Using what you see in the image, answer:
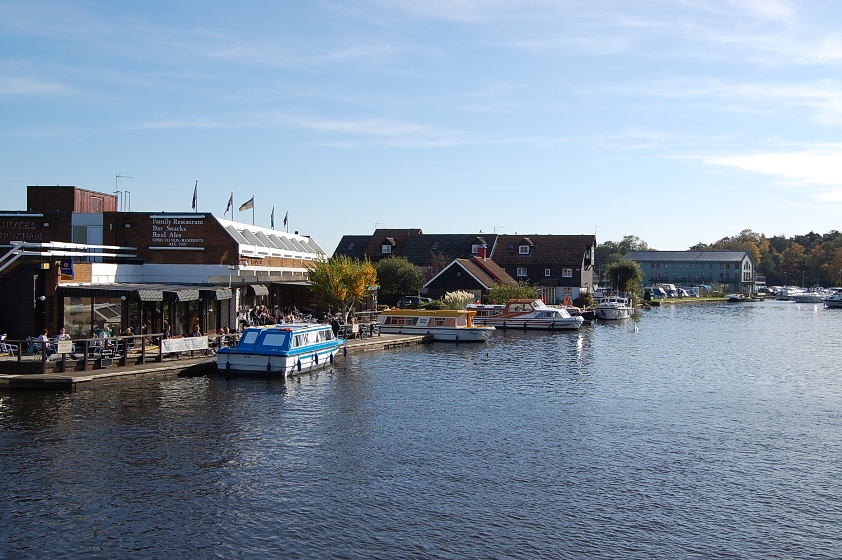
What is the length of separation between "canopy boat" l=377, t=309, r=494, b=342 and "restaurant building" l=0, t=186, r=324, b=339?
27.6ft

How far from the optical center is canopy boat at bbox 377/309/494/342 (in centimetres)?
6347

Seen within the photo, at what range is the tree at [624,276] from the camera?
118625 millimetres

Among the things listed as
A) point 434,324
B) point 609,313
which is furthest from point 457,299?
point 609,313

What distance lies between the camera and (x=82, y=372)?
117 ft

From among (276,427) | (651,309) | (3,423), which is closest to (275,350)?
(276,427)

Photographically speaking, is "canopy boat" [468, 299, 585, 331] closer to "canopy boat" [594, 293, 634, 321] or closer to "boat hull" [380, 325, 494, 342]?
"boat hull" [380, 325, 494, 342]

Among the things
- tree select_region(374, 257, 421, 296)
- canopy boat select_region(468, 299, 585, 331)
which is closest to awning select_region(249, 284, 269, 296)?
canopy boat select_region(468, 299, 585, 331)

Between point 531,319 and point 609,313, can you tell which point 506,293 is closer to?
point 531,319

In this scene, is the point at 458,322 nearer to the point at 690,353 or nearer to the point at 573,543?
the point at 690,353

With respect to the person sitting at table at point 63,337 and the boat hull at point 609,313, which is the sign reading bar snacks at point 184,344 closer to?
the person sitting at table at point 63,337

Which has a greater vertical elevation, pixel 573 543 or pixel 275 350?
pixel 275 350

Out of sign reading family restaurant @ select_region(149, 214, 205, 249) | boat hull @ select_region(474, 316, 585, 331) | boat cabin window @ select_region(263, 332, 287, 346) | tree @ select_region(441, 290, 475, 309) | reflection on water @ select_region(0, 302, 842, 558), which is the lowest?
reflection on water @ select_region(0, 302, 842, 558)

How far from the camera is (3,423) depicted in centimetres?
2814

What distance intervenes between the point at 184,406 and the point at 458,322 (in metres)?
34.4
